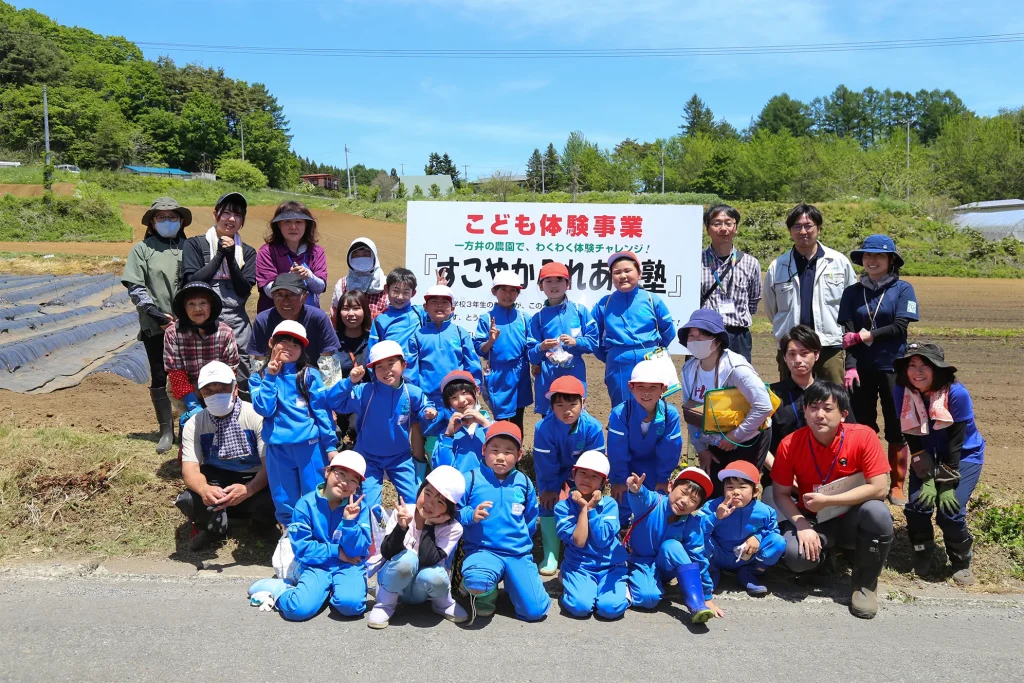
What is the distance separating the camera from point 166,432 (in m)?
5.49

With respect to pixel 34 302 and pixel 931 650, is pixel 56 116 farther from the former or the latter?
pixel 931 650

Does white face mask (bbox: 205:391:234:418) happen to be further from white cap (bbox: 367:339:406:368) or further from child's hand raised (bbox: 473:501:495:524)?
child's hand raised (bbox: 473:501:495:524)

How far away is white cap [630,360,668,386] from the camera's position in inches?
155

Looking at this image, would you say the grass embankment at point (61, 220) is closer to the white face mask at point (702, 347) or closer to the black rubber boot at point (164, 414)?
the black rubber boot at point (164, 414)

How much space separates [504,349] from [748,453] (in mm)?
1690

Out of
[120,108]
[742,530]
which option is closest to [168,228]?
[742,530]

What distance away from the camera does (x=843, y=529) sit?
3.91 metres

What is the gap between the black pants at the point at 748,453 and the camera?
4.15m

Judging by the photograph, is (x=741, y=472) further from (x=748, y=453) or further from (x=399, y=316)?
(x=399, y=316)

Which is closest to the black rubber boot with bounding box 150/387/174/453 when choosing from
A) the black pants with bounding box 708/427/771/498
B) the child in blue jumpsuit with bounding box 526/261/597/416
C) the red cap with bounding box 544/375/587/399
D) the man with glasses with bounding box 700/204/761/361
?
the child in blue jumpsuit with bounding box 526/261/597/416

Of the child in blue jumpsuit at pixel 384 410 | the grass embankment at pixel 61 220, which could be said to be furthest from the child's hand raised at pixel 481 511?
the grass embankment at pixel 61 220

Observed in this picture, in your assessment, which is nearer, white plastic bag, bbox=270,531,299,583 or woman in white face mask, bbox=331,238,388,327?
white plastic bag, bbox=270,531,299,583

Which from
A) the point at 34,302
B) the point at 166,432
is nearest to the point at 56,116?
the point at 34,302

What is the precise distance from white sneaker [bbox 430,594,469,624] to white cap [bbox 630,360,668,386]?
4.82 feet
